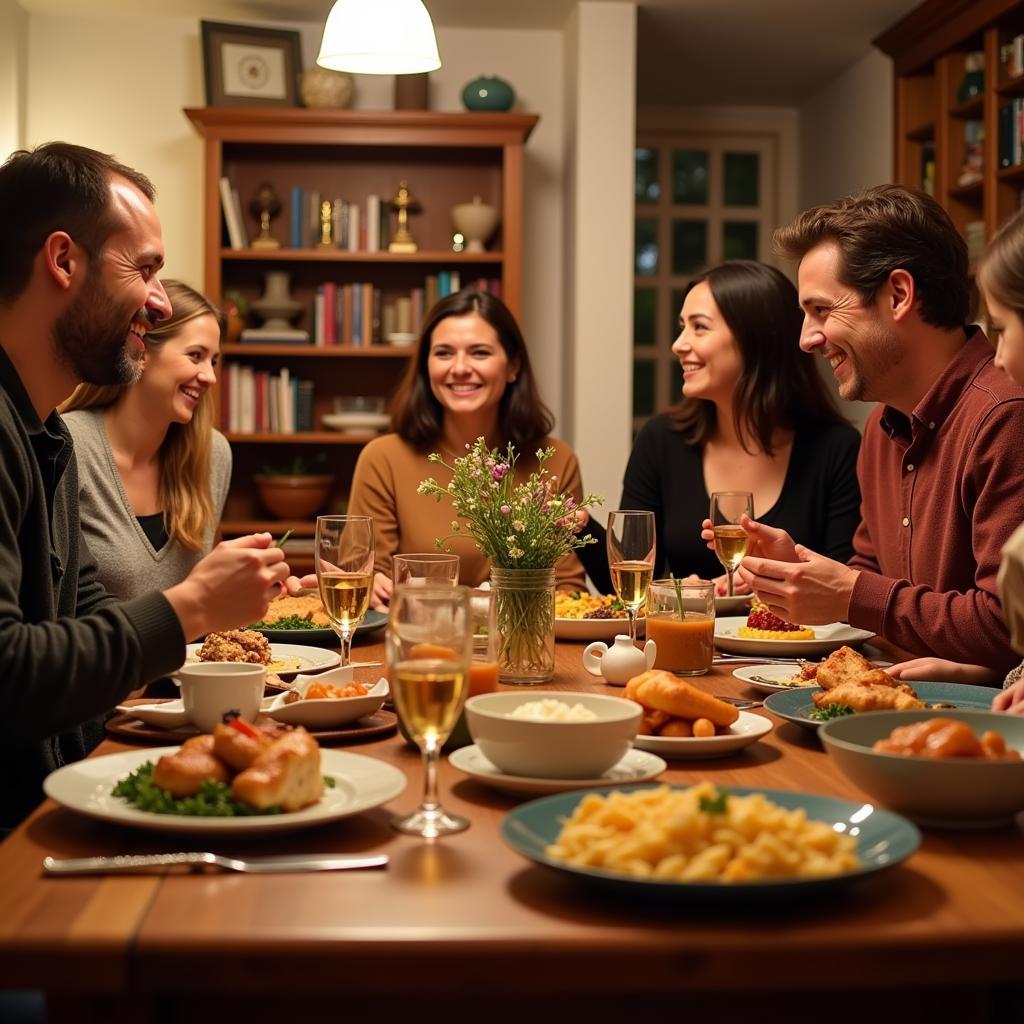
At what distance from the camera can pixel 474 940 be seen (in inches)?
35.9

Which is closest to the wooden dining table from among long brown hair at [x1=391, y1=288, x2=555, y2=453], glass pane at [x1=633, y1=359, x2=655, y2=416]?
long brown hair at [x1=391, y1=288, x2=555, y2=453]

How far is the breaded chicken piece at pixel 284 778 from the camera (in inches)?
44.4

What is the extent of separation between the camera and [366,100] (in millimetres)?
5750

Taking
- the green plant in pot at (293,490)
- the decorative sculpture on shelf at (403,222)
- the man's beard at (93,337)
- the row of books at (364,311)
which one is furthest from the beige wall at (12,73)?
the man's beard at (93,337)

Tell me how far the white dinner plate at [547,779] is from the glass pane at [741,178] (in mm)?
6218

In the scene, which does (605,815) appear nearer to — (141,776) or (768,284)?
(141,776)

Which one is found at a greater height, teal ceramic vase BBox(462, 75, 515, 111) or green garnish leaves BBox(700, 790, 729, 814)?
teal ceramic vase BBox(462, 75, 515, 111)

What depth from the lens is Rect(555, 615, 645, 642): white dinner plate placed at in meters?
2.28

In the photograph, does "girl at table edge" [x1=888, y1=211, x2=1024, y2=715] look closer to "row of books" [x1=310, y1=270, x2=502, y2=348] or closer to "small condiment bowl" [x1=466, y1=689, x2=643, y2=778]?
"small condiment bowl" [x1=466, y1=689, x2=643, y2=778]

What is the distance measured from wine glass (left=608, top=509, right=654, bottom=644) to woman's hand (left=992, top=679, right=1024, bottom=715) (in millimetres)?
602

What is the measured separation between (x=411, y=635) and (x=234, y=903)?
0.29 metres

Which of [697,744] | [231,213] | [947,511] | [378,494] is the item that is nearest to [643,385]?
[231,213]

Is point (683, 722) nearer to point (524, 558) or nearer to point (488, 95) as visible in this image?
point (524, 558)

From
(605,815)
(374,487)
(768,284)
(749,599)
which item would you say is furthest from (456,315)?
(605,815)
